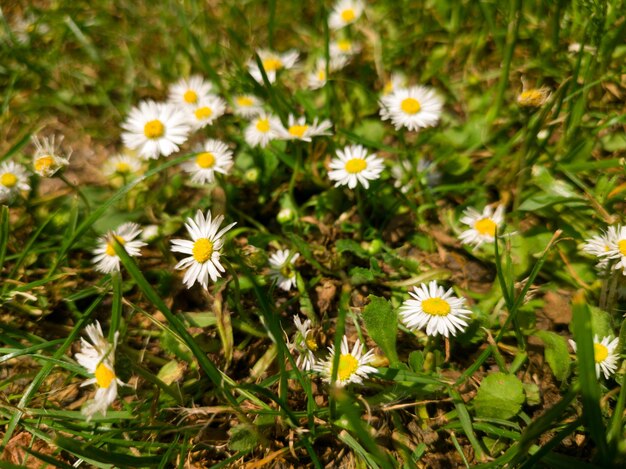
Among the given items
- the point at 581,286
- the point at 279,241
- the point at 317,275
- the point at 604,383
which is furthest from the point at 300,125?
the point at 604,383

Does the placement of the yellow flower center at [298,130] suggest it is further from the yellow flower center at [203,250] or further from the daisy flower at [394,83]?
the yellow flower center at [203,250]

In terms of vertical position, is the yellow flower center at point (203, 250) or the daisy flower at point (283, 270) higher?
the daisy flower at point (283, 270)

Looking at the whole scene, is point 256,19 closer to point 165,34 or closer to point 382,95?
point 165,34

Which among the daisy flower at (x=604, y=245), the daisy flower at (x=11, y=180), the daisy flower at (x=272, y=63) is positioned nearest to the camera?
the daisy flower at (x=604, y=245)

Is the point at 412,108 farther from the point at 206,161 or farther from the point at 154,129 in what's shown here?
the point at 154,129


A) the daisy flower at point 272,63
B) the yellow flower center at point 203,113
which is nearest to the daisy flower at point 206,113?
the yellow flower center at point 203,113

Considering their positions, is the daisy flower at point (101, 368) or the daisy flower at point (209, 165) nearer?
the daisy flower at point (101, 368)

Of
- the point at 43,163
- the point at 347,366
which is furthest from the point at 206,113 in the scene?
the point at 347,366

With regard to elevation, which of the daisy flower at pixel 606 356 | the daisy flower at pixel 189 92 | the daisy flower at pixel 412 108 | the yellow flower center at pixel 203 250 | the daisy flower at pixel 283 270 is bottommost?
the daisy flower at pixel 606 356
